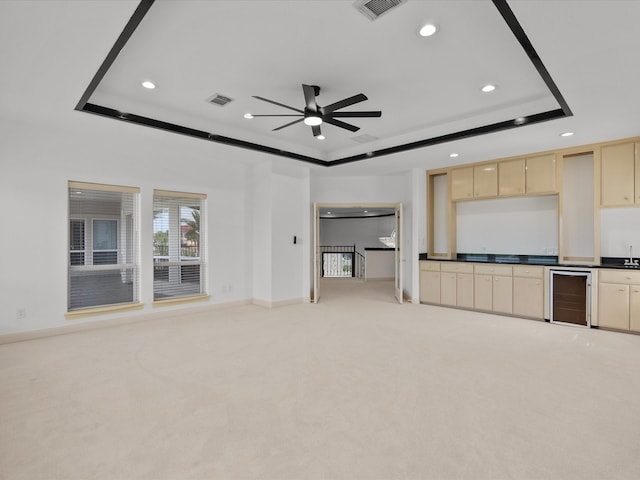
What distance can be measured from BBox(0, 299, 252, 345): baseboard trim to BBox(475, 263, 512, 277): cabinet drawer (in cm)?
443

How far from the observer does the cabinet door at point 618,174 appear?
4781 millimetres

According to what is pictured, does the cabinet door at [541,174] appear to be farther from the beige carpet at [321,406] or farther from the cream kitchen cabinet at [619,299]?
the beige carpet at [321,406]

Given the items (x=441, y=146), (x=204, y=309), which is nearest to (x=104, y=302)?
(x=204, y=309)

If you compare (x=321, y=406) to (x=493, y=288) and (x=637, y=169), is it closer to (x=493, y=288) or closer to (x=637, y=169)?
(x=493, y=288)

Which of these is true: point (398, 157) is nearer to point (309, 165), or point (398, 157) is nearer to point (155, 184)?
point (309, 165)

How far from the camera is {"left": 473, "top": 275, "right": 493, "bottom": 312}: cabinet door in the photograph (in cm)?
579

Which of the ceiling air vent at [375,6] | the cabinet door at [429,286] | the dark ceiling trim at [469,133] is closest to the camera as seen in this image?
the ceiling air vent at [375,6]

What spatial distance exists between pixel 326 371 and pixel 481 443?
1.47 m

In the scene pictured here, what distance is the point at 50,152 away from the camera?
14.7ft

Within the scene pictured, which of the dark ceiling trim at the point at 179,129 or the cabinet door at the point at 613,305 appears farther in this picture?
the cabinet door at the point at 613,305

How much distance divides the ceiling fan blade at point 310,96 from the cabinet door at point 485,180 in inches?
156

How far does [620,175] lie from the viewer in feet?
15.9

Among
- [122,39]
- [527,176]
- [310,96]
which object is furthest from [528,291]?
[122,39]

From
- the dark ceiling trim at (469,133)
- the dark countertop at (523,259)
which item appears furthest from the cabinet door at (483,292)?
the dark ceiling trim at (469,133)
